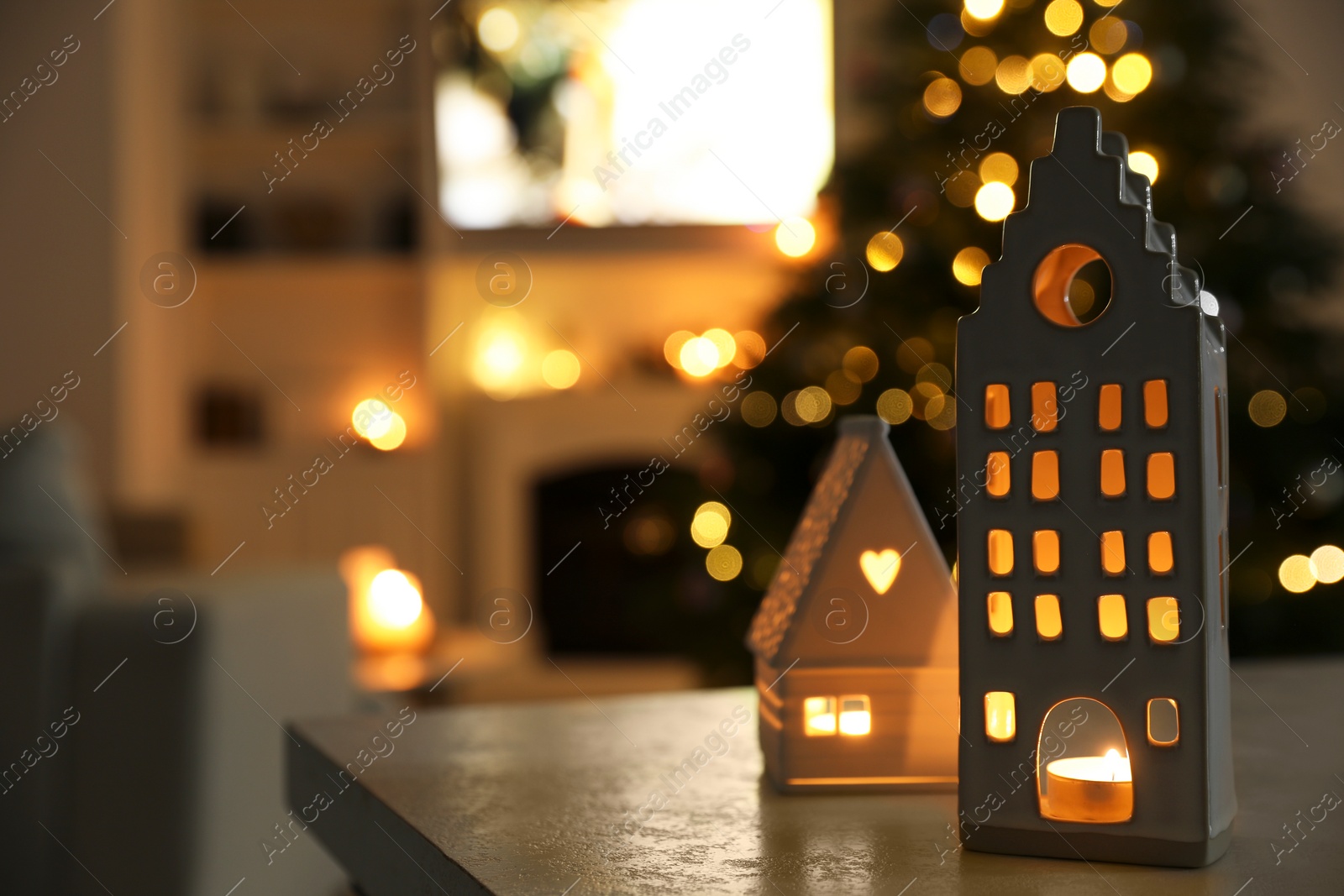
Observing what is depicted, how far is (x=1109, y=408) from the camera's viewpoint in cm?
60

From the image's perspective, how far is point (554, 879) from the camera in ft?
1.93

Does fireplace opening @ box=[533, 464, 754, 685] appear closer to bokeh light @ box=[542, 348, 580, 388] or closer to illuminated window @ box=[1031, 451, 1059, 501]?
bokeh light @ box=[542, 348, 580, 388]

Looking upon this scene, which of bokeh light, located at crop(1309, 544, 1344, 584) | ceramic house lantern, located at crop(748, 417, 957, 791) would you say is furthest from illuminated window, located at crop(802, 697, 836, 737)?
bokeh light, located at crop(1309, 544, 1344, 584)

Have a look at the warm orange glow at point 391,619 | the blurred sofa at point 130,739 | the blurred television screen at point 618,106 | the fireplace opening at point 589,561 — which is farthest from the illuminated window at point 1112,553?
the blurred television screen at point 618,106

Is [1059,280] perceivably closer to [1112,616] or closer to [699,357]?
[1112,616]

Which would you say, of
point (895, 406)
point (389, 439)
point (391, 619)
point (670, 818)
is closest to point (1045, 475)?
point (670, 818)

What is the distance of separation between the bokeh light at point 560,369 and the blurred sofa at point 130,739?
284 cm

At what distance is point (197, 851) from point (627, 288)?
3.39m

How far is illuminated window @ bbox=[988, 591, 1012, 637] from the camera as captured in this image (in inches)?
23.9

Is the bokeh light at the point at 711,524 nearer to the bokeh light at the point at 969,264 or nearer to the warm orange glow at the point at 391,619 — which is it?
the bokeh light at the point at 969,264

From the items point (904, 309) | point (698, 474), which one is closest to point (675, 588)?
point (698, 474)

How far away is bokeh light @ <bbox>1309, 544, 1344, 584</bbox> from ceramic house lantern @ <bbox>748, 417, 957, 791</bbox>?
62.5 inches

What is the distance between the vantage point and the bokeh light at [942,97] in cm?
218

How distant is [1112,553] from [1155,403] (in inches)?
3.0
